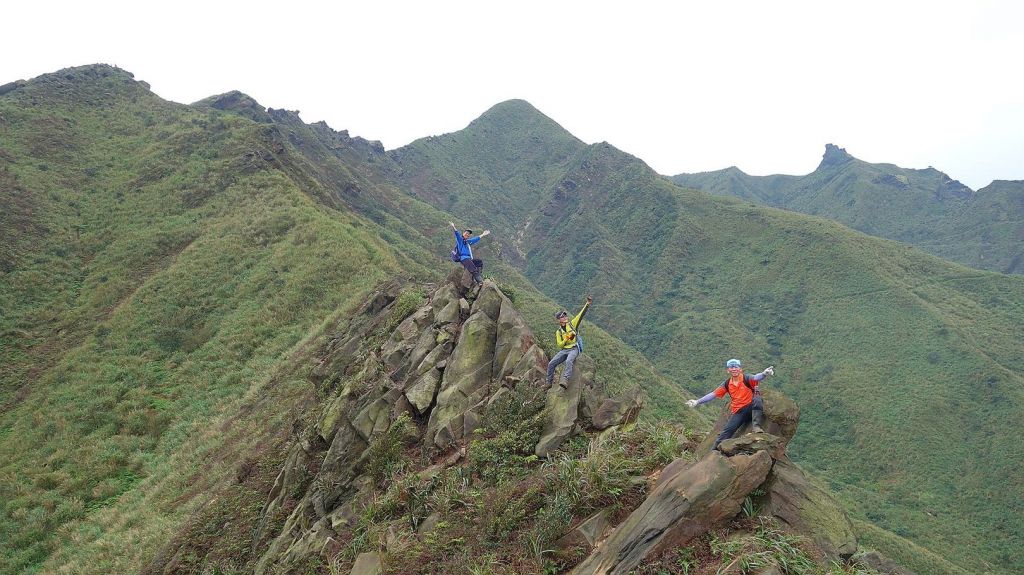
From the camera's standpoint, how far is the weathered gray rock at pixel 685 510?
5617mm

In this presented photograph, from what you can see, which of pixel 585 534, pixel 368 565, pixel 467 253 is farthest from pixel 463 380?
pixel 585 534

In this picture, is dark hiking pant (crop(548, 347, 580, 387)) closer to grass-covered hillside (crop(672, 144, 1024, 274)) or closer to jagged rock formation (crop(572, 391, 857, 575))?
jagged rock formation (crop(572, 391, 857, 575))

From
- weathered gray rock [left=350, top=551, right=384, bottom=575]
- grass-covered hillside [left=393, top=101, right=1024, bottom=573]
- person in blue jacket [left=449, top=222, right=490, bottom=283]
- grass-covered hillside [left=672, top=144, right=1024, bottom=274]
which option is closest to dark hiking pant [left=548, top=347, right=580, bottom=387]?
weathered gray rock [left=350, top=551, right=384, bottom=575]

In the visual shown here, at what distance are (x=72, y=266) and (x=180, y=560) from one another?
120ft

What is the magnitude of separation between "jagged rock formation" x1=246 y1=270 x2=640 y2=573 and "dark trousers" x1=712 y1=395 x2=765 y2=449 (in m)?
A: 1.82

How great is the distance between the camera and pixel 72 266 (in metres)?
35.5

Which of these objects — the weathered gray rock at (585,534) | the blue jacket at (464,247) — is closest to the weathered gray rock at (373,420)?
the blue jacket at (464,247)

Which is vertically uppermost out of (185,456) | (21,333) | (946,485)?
(21,333)

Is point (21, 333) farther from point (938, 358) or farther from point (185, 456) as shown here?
point (938, 358)

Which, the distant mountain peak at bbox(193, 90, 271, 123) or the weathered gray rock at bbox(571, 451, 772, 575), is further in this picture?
the distant mountain peak at bbox(193, 90, 271, 123)

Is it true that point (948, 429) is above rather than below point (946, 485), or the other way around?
above

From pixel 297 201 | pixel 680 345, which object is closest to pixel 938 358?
pixel 680 345

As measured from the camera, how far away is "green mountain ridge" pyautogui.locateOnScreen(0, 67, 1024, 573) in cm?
1906

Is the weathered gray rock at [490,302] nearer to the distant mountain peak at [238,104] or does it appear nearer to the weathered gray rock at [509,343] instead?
the weathered gray rock at [509,343]
